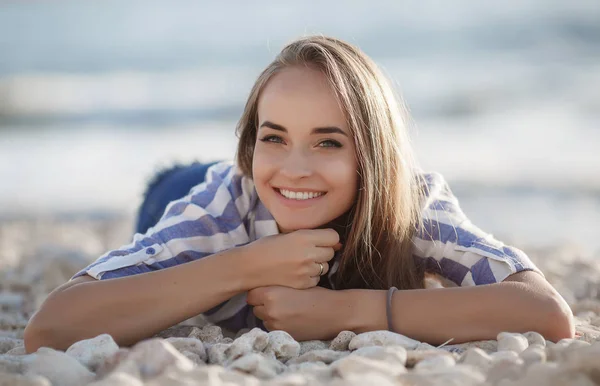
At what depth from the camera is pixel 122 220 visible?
6.82 metres

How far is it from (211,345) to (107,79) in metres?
12.8

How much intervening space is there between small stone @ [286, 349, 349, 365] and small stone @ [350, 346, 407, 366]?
0.10 metres

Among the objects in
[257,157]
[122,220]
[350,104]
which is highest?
[350,104]

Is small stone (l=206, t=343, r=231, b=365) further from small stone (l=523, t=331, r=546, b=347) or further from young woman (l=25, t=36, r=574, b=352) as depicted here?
small stone (l=523, t=331, r=546, b=347)

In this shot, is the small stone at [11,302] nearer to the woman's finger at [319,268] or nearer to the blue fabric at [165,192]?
the blue fabric at [165,192]

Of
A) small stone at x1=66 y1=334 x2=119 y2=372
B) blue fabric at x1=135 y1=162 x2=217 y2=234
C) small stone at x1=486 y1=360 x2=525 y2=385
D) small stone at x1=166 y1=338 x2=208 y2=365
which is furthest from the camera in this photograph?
blue fabric at x1=135 y1=162 x2=217 y2=234

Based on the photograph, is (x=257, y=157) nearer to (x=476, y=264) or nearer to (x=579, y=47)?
(x=476, y=264)

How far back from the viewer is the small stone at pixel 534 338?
→ 248cm

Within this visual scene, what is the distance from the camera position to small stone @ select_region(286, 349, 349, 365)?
2.38 meters

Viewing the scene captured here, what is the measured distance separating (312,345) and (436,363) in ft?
1.87

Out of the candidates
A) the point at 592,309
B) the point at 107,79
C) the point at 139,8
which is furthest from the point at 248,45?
the point at 592,309

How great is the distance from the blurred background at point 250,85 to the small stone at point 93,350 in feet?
4.65

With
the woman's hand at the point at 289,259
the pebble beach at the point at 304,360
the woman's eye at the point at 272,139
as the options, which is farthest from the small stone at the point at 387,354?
the woman's eye at the point at 272,139

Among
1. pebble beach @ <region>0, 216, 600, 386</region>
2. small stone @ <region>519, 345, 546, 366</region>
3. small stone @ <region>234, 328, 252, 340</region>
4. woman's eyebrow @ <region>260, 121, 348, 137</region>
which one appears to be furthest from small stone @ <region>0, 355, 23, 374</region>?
small stone @ <region>519, 345, 546, 366</region>
